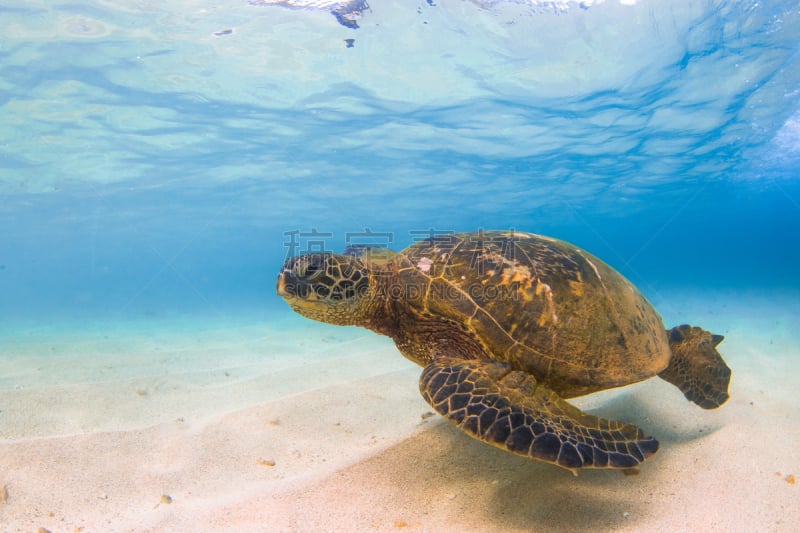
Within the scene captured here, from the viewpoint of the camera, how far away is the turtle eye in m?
3.12

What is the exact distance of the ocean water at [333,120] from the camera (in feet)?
28.0

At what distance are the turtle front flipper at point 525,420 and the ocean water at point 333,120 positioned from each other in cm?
203

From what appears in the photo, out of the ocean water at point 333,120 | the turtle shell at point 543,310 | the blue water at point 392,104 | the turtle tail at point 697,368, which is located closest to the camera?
the turtle shell at point 543,310

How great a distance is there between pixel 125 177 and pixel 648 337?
29071 millimetres

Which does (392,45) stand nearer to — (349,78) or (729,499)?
(349,78)

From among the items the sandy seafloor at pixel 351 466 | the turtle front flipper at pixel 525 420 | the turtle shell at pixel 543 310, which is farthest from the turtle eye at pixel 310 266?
the sandy seafloor at pixel 351 466

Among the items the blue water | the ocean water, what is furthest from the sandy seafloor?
the blue water

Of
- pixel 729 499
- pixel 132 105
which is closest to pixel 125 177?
pixel 132 105

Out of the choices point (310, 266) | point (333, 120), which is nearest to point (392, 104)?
point (333, 120)

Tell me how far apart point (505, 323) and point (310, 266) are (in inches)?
63.8

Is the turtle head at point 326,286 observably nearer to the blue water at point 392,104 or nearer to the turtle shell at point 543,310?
the turtle shell at point 543,310

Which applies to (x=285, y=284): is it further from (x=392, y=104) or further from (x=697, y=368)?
(x=392, y=104)

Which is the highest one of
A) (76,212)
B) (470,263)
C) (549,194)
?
(470,263)

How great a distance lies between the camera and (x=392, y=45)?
39.3 ft
